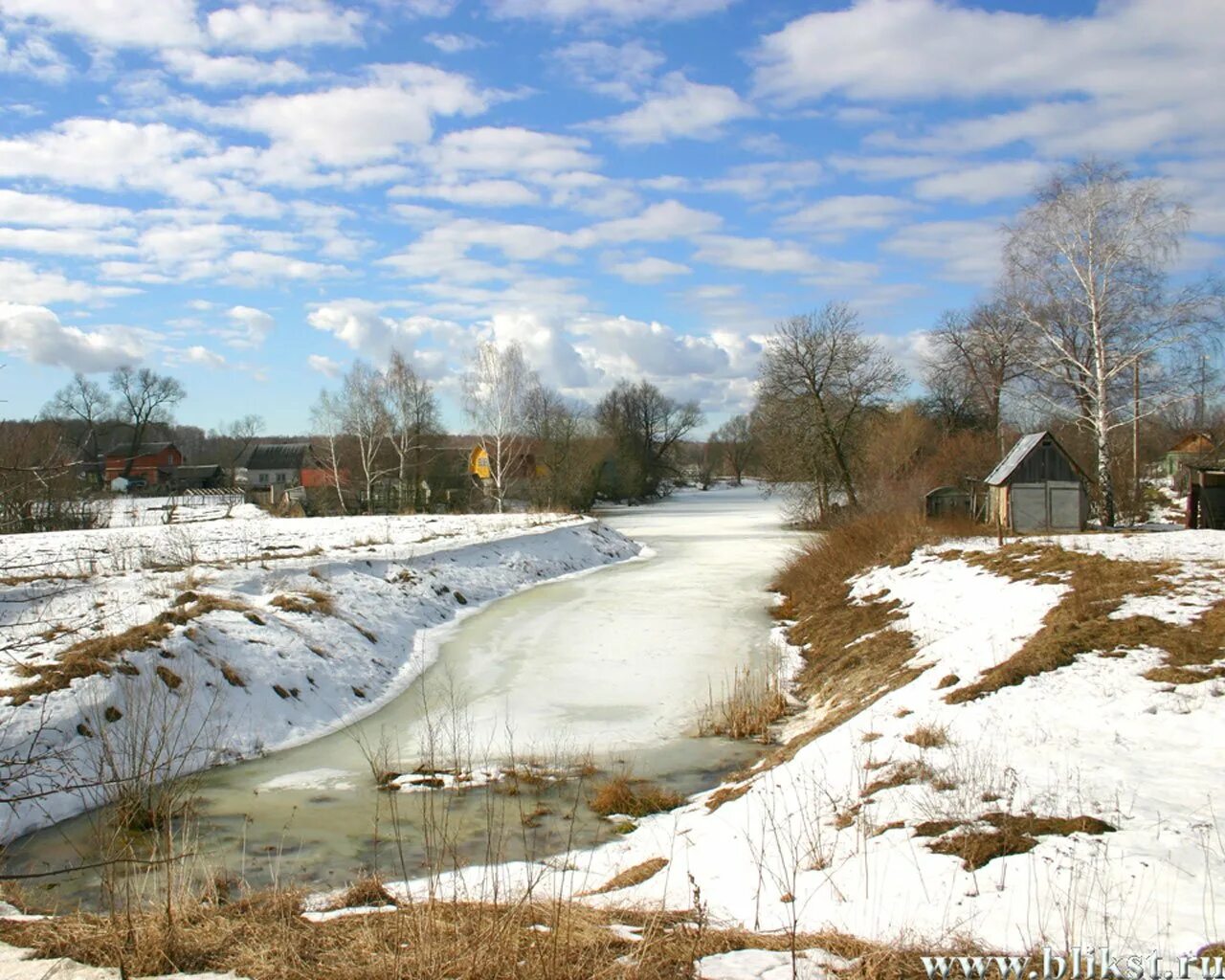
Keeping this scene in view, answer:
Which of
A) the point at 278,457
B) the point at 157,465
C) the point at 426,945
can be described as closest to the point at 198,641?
the point at 426,945

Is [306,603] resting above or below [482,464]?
below

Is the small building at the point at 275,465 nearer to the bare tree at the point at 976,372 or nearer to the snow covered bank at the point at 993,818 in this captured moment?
the bare tree at the point at 976,372

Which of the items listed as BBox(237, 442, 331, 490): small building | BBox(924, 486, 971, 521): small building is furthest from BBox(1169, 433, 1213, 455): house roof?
BBox(237, 442, 331, 490): small building

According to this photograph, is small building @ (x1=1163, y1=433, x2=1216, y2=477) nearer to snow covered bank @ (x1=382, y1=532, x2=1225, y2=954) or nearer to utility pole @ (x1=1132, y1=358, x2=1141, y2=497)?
utility pole @ (x1=1132, y1=358, x2=1141, y2=497)

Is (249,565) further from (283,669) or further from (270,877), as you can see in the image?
(270,877)

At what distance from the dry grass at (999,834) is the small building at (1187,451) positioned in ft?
152

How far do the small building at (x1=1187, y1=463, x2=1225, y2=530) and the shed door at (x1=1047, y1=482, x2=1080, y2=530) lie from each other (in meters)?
2.51

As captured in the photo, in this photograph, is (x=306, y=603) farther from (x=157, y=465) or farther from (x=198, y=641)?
(x=157, y=465)

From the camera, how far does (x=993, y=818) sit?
19.2 feet

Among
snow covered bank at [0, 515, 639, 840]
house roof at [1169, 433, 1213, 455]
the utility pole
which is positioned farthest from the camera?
house roof at [1169, 433, 1213, 455]

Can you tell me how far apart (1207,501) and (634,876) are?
20.7 m

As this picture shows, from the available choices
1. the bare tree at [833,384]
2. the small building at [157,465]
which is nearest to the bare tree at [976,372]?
the bare tree at [833,384]

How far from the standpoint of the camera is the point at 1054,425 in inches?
1464

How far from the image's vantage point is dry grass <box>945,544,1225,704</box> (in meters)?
8.62
